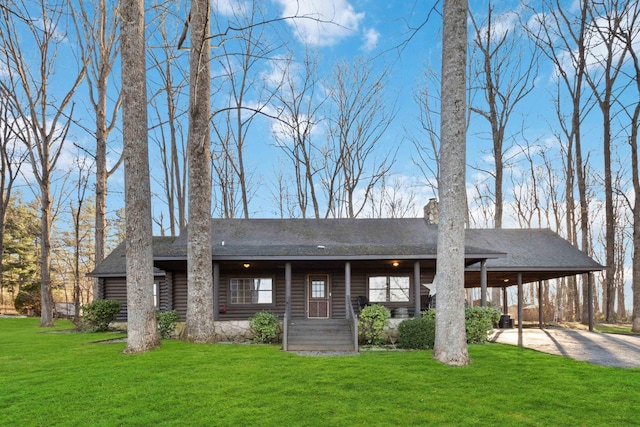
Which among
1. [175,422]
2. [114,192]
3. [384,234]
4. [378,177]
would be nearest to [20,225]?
[114,192]

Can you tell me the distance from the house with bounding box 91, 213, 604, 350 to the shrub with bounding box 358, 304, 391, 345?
0.43 m

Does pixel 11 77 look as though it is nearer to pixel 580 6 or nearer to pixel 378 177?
pixel 378 177

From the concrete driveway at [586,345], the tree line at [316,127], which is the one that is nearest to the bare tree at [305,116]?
the tree line at [316,127]

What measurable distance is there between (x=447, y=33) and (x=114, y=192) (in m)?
24.3

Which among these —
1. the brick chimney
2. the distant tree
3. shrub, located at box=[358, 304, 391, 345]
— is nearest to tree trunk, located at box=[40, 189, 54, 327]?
shrub, located at box=[358, 304, 391, 345]

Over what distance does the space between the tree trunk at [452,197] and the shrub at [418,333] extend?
2.72m

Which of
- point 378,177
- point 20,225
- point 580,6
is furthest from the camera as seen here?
point 20,225

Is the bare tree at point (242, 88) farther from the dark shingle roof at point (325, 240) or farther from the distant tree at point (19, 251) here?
the distant tree at point (19, 251)

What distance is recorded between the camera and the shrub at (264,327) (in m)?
13.3

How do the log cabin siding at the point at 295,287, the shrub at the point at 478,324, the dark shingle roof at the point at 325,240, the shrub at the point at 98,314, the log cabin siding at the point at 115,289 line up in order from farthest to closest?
1. the log cabin siding at the point at 115,289
2. the shrub at the point at 98,314
3. the log cabin siding at the point at 295,287
4. the dark shingle roof at the point at 325,240
5. the shrub at the point at 478,324

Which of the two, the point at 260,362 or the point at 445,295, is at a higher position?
the point at 445,295

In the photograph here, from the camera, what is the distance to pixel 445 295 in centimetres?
890

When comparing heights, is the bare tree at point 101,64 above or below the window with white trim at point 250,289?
above

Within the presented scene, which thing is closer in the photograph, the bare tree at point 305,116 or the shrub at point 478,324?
the shrub at point 478,324
